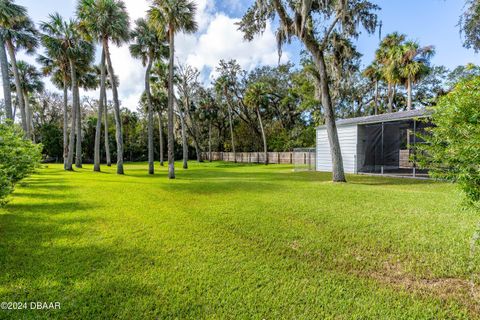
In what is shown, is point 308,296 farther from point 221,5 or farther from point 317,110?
point 317,110

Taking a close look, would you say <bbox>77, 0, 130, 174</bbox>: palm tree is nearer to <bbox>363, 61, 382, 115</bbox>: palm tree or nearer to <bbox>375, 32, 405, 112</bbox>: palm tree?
<bbox>375, 32, 405, 112</bbox>: palm tree

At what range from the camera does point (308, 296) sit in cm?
237

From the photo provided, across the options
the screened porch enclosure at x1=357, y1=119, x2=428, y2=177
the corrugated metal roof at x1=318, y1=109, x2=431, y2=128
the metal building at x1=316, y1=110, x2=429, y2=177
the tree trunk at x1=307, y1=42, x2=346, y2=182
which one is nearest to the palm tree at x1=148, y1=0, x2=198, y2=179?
the tree trunk at x1=307, y1=42, x2=346, y2=182

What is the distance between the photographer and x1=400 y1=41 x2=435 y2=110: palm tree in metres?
15.4

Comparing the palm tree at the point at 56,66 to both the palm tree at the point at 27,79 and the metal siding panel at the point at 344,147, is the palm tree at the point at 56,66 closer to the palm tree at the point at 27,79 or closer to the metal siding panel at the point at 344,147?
the palm tree at the point at 27,79

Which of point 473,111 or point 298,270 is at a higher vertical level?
point 473,111

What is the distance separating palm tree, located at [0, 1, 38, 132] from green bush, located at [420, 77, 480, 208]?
63.5ft

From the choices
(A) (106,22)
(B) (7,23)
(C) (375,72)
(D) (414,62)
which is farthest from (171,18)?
(C) (375,72)

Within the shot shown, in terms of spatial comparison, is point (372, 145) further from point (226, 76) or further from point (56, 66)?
point (56, 66)

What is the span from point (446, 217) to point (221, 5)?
16.8 metres

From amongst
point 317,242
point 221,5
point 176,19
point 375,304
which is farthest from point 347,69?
point 375,304

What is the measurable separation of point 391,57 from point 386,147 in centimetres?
716

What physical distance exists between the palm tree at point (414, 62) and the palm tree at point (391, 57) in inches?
14.2

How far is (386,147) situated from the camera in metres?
14.1
